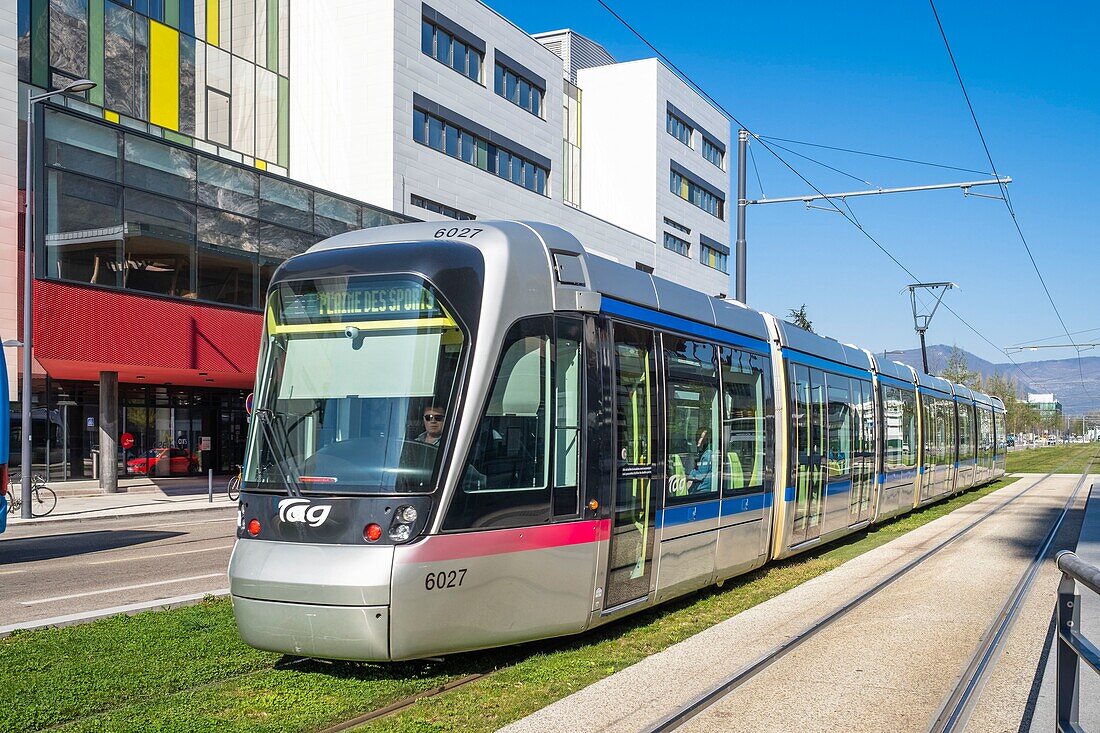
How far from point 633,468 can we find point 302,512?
2.87 meters

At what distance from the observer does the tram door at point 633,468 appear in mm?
8336

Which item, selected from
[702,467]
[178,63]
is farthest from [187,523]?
[178,63]

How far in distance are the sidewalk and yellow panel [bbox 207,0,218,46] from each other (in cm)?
1523

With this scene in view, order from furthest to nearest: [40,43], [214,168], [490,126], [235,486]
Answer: [490,126]
[40,43]
[214,168]
[235,486]

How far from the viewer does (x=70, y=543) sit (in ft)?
57.0

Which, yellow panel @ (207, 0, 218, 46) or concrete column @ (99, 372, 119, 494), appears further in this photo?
yellow panel @ (207, 0, 218, 46)

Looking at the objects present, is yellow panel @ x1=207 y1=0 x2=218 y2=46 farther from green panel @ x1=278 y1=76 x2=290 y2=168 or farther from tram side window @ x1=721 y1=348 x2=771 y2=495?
tram side window @ x1=721 y1=348 x2=771 y2=495

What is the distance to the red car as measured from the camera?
3609 centimetres

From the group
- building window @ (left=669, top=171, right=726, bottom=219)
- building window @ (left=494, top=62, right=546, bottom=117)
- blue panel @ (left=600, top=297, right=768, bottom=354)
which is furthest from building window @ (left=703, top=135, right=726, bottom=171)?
blue panel @ (left=600, top=297, right=768, bottom=354)

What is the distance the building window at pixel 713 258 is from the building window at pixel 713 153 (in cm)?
539

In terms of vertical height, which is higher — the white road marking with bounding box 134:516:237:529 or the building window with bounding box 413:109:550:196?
the building window with bounding box 413:109:550:196

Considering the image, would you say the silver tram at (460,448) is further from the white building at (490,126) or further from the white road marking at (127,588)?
the white building at (490,126)

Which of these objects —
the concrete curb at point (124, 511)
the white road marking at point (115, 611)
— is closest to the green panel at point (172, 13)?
the concrete curb at point (124, 511)

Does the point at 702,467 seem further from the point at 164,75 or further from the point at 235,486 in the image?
the point at 164,75
